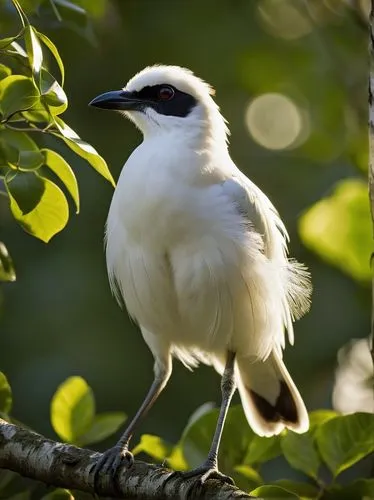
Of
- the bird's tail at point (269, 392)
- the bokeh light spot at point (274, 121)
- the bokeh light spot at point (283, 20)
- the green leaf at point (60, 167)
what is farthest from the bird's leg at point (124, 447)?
→ the bokeh light spot at point (283, 20)

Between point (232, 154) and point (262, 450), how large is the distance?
5278mm

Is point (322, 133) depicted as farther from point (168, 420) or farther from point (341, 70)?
point (168, 420)

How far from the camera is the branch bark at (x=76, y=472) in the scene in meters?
4.48

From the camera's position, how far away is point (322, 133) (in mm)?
8359

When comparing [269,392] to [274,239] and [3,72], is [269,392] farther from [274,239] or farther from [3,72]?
[3,72]

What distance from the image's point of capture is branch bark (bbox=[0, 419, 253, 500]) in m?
4.48

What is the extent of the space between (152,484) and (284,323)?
1.70m

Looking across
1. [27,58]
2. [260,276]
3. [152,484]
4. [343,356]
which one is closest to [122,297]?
[260,276]

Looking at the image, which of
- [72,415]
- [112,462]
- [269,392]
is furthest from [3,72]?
[269,392]

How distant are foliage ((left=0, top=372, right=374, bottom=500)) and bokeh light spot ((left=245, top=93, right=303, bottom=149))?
4.10 meters

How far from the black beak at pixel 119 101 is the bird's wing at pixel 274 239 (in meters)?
0.70

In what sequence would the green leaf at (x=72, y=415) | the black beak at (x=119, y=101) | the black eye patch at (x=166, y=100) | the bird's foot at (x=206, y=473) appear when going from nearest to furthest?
the bird's foot at (x=206, y=473) → the green leaf at (x=72, y=415) → the black beak at (x=119, y=101) → the black eye patch at (x=166, y=100)

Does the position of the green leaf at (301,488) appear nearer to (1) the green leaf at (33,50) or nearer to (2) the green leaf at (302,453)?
(2) the green leaf at (302,453)

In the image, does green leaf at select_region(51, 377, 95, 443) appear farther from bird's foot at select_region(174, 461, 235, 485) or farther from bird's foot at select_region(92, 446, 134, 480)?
bird's foot at select_region(174, 461, 235, 485)
